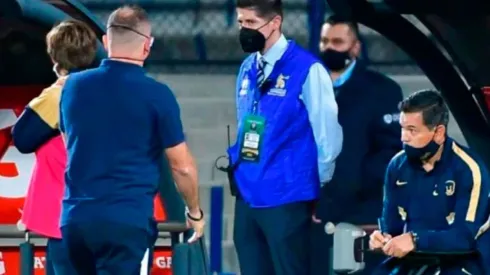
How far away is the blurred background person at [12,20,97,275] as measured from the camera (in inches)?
267

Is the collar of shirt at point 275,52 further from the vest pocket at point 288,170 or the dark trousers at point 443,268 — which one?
the dark trousers at point 443,268

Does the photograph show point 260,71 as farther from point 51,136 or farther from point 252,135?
point 51,136

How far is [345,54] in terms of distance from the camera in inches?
310

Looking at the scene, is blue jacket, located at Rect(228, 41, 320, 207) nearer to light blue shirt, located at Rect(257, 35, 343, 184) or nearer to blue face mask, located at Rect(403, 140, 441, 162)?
light blue shirt, located at Rect(257, 35, 343, 184)

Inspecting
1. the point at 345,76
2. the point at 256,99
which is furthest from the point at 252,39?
the point at 345,76

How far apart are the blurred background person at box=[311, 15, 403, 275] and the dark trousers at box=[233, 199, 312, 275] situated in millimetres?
174

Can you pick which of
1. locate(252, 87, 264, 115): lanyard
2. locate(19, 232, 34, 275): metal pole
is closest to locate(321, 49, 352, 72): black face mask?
locate(252, 87, 264, 115): lanyard

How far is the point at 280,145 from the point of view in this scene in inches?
289

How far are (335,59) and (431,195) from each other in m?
1.46

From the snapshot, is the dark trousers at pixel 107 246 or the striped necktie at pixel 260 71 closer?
the dark trousers at pixel 107 246

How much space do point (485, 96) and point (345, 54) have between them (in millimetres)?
998

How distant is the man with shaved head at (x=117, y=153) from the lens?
628 centimetres

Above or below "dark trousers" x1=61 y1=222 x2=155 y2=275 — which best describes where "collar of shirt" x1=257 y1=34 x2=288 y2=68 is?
above

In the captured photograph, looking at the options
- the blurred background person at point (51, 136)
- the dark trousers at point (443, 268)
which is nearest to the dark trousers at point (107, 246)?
the blurred background person at point (51, 136)
